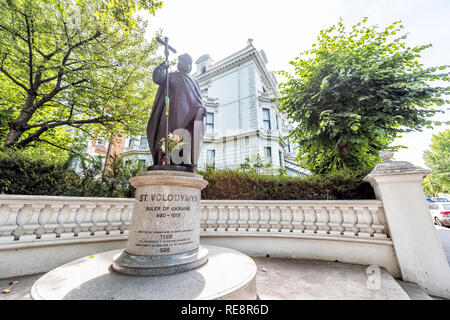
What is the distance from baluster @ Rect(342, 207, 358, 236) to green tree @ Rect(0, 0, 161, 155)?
8548 mm

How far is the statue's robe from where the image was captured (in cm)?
367

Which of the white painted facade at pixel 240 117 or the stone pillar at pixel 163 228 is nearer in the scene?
the stone pillar at pixel 163 228

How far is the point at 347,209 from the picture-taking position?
157 inches

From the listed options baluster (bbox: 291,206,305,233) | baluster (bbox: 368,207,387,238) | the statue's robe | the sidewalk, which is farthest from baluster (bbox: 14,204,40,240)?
baluster (bbox: 368,207,387,238)

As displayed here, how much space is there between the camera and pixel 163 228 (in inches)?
103

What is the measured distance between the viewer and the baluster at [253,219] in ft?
15.1

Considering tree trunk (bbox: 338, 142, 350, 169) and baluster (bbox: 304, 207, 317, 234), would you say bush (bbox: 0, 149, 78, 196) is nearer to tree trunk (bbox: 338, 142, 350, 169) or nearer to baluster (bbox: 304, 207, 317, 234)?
baluster (bbox: 304, 207, 317, 234)

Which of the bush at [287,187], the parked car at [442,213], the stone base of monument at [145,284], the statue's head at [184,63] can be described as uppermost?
the statue's head at [184,63]

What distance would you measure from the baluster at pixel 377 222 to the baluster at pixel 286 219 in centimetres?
165

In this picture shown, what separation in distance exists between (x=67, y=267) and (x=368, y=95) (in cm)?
908

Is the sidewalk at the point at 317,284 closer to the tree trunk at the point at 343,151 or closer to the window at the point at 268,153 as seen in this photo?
the tree trunk at the point at 343,151

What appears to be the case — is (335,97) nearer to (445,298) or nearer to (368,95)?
(368,95)

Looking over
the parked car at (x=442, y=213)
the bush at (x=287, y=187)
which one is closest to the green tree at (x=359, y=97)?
the bush at (x=287, y=187)
